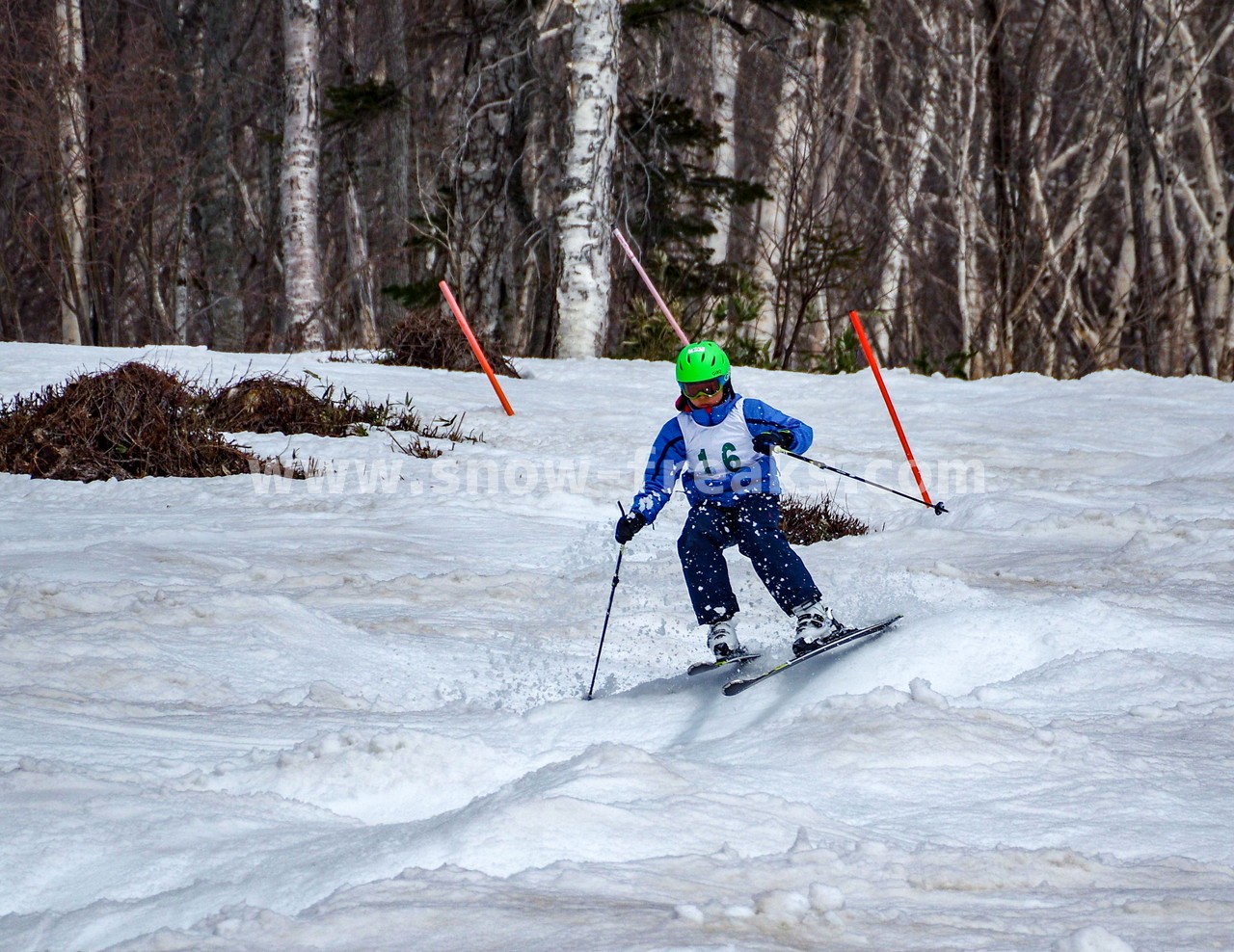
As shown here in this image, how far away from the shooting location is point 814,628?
4105 mm

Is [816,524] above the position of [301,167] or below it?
below

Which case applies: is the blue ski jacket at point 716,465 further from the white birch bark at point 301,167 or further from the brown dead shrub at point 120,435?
the white birch bark at point 301,167

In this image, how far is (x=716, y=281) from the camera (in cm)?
1536

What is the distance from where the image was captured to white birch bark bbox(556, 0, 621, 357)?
1243 centimetres

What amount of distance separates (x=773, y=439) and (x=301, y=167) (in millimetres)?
11552

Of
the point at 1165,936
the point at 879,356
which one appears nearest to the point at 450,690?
the point at 1165,936

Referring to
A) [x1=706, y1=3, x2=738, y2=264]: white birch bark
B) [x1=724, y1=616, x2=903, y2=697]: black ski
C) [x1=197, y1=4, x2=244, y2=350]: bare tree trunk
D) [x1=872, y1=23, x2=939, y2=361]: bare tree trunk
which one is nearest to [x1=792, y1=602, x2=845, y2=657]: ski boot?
[x1=724, y1=616, x2=903, y2=697]: black ski

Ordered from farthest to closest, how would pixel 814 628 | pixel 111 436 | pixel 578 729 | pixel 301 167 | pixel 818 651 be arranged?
pixel 301 167, pixel 111 436, pixel 814 628, pixel 818 651, pixel 578 729

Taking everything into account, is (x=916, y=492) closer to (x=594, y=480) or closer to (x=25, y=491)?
(x=594, y=480)

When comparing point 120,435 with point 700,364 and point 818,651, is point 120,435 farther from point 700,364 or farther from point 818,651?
point 818,651

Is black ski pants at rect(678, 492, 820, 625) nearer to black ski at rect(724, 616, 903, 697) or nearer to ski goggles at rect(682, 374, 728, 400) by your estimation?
black ski at rect(724, 616, 903, 697)

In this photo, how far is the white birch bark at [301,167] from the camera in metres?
14.2

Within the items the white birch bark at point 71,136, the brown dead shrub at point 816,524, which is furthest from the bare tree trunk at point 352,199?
the brown dead shrub at point 816,524

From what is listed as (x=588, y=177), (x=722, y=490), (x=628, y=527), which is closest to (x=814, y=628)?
(x=722, y=490)
